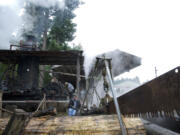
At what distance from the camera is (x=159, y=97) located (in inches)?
63.9

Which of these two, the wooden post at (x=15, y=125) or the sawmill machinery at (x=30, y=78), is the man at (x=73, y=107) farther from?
the wooden post at (x=15, y=125)

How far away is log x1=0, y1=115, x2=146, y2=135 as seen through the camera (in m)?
1.62

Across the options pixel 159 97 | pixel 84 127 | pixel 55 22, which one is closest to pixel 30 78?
pixel 84 127

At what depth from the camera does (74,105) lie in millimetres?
6504

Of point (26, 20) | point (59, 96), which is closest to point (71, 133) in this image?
point (59, 96)

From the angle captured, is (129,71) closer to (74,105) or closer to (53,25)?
(74,105)

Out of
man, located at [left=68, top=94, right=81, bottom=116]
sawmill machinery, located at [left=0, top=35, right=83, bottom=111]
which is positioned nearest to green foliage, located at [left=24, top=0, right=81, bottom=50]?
sawmill machinery, located at [left=0, top=35, right=83, bottom=111]

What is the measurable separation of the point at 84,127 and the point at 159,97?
0.99 metres

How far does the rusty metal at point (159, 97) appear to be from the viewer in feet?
4.50

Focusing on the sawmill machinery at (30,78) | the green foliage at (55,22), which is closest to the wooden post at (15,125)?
the sawmill machinery at (30,78)

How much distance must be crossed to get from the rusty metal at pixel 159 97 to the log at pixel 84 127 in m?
0.27

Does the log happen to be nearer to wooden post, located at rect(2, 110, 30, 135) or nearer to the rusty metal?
wooden post, located at rect(2, 110, 30, 135)

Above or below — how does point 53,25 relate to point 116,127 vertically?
above

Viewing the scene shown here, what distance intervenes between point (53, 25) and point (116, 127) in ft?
61.7
